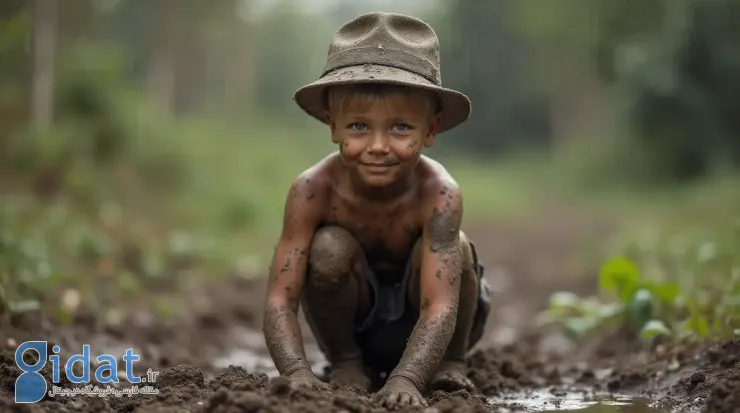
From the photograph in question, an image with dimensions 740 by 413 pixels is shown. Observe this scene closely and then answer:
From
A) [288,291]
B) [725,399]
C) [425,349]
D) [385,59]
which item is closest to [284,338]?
[288,291]

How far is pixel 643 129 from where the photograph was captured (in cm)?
1308

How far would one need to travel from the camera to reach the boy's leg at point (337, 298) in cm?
331

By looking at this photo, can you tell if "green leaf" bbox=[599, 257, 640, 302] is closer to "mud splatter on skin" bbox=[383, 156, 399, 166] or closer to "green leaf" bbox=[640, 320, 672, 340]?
"green leaf" bbox=[640, 320, 672, 340]

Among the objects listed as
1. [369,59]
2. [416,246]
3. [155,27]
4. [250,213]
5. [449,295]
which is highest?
[155,27]

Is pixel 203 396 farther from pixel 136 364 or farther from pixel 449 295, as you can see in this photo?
pixel 136 364

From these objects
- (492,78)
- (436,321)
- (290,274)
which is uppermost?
(492,78)

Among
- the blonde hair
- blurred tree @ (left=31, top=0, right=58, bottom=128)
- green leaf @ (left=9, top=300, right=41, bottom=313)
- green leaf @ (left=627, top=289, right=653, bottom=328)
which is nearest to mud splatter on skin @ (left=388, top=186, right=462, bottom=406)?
the blonde hair

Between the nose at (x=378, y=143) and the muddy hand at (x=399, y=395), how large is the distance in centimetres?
77

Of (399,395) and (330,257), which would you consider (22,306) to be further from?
(399,395)

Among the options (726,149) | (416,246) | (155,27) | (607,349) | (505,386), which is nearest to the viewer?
(416,246)

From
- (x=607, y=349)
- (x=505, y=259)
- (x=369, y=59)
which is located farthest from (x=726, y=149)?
(x=369, y=59)

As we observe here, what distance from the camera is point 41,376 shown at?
9.76 feet

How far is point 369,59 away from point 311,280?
33.7 inches

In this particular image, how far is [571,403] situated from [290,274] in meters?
1.19
